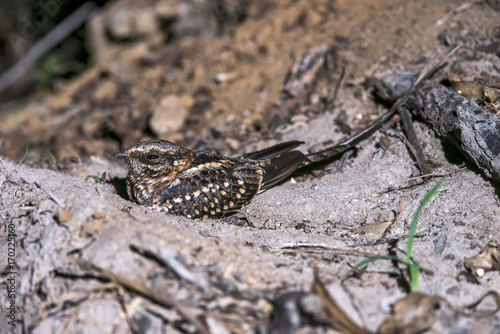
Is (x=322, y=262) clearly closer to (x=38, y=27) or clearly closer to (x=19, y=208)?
(x=19, y=208)

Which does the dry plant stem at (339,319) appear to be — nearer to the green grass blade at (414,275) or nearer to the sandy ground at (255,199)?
the sandy ground at (255,199)

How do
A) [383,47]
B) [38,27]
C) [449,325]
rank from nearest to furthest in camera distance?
[449,325] → [383,47] → [38,27]

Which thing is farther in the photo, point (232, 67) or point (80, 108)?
point (80, 108)

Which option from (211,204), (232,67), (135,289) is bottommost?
(211,204)

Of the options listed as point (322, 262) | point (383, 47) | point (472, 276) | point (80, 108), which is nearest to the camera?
point (472, 276)

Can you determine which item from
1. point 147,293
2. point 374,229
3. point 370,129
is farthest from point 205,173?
point 147,293

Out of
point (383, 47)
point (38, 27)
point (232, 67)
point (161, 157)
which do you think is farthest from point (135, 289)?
point (38, 27)

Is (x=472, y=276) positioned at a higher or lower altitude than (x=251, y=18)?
lower
